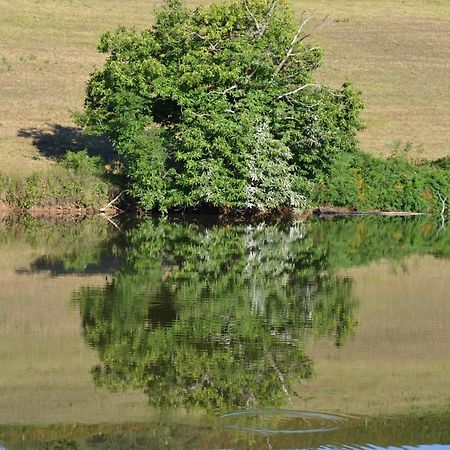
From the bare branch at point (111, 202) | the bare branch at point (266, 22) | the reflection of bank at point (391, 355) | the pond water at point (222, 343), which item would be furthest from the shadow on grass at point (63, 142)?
the reflection of bank at point (391, 355)

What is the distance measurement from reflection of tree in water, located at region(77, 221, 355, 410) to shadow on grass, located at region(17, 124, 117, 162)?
1485 centimetres

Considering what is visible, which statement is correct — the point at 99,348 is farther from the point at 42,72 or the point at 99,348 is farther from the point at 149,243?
the point at 42,72

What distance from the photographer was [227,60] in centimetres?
4016

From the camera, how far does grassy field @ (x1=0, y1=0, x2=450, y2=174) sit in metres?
52.1

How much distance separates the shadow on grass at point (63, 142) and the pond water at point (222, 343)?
13890mm

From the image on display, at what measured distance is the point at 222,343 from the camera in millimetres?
19359

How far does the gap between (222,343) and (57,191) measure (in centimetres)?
2288

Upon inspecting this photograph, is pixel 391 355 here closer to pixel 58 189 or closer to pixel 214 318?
pixel 214 318

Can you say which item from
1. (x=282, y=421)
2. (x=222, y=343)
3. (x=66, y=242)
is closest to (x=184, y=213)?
(x=66, y=242)

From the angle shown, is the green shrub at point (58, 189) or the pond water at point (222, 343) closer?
the pond water at point (222, 343)

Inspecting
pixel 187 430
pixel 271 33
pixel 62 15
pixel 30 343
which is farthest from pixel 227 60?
pixel 62 15

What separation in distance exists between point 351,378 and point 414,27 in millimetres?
59693

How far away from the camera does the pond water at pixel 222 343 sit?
14414mm

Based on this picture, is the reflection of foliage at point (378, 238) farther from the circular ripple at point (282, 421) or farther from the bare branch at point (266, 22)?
the circular ripple at point (282, 421)
